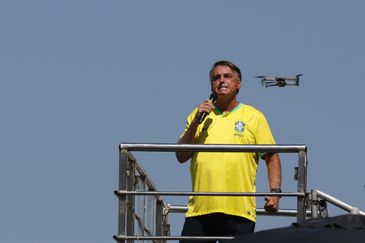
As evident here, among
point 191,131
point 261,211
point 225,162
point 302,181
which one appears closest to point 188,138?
point 191,131

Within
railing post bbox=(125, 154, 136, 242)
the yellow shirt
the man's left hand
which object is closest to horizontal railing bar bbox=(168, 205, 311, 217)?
the yellow shirt

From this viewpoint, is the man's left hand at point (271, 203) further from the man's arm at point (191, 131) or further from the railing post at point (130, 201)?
the railing post at point (130, 201)

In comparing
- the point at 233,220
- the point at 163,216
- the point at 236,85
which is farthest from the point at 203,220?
the point at 163,216

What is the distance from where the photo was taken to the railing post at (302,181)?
45.0ft

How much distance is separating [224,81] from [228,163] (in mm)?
750

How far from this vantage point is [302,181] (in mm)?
13766

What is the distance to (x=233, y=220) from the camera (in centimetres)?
1409

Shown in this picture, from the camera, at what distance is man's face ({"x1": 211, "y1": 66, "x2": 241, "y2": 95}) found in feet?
47.7

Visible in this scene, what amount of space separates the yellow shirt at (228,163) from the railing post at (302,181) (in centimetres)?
55

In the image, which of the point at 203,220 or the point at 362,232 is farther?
the point at 203,220

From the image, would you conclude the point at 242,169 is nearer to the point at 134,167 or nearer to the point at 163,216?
the point at 134,167

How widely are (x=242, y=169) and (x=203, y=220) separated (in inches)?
21.0

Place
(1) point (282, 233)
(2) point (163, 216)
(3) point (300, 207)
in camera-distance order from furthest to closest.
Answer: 1. (2) point (163, 216)
2. (3) point (300, 207)
3. (1) point (282, 233)

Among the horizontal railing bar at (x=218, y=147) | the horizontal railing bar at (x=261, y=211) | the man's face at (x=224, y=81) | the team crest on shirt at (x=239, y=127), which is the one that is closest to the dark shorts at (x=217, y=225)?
the horizontal railing bar at (x=218, y=147)
